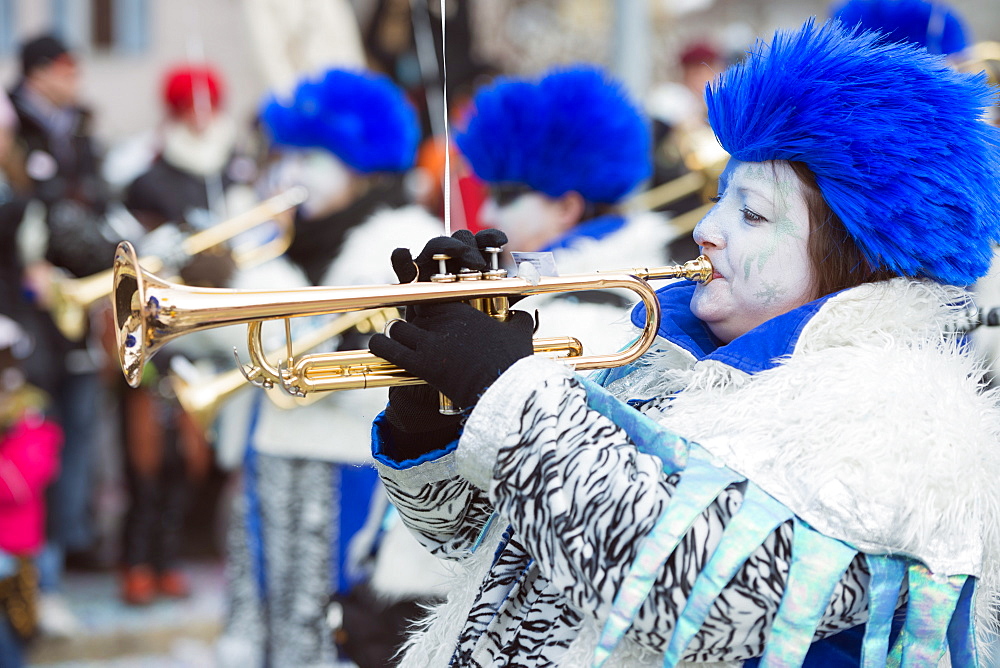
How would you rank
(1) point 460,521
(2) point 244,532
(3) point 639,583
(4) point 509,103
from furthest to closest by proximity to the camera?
(2) point 244,532, (4) point 509,103, (1) point 460,521, (3) point 639,583

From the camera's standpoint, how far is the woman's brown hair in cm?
173

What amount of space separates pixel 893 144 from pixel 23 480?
4133 mm

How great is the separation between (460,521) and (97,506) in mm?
4778

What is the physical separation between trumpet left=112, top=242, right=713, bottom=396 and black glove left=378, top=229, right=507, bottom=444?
0.03 meters

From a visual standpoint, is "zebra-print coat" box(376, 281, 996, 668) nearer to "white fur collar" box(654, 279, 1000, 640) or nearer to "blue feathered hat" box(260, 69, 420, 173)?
"white fur collar" box(654, 279, 1000, 640)

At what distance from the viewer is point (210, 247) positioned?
4.43m

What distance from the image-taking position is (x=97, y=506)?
6.06 metres

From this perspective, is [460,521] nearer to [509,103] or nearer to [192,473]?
[509,103]

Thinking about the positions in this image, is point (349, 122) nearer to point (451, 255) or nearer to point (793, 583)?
point (451, 255)

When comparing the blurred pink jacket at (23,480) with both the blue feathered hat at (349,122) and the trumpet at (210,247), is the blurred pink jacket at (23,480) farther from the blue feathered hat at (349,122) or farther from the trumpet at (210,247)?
the blue feathered hat at (349,122)

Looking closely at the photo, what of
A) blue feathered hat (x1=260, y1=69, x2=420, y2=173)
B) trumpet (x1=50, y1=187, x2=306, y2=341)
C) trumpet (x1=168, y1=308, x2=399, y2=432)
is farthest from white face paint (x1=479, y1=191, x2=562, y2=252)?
trumpet (x1=50, y1=187, x2=306, y2=341)

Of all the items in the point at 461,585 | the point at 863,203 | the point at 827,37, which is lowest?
the point at 461,585

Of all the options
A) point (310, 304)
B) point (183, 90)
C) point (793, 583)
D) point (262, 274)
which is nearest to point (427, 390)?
point (310, 304)

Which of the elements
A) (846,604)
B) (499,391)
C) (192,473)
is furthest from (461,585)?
(192,473)
